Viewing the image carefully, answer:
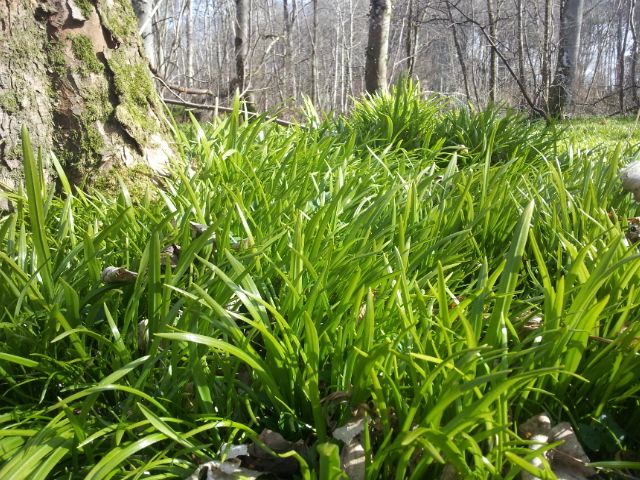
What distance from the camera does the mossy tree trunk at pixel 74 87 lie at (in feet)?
6.15

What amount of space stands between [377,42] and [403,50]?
73.8 ft

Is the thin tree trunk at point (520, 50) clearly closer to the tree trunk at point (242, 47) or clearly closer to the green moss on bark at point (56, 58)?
the tree trunk at point (242, 47)

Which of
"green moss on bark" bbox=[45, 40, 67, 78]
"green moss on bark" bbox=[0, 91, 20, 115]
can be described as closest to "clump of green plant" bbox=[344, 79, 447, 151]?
"green moss on bark" bbox=[45, 40, 67, 78]

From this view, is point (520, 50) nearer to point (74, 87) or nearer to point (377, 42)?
point (377, 42)

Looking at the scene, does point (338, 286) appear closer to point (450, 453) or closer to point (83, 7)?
point (450, 453)

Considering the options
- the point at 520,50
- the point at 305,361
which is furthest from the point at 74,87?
the point at 520,50

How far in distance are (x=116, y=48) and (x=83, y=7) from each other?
19 centimetres

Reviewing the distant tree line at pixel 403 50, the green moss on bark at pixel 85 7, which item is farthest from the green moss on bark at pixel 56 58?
the distant tree line at pixel 403 50

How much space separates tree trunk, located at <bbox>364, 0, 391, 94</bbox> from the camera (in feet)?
21.4

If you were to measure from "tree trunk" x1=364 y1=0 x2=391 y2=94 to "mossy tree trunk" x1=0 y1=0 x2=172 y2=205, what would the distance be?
4695mm

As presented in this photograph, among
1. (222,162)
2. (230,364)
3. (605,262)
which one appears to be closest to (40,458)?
(230,364)

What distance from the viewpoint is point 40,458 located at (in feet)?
2.95

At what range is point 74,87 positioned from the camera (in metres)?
2.01

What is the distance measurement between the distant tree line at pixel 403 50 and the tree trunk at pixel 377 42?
1 cm
